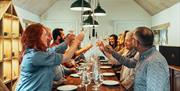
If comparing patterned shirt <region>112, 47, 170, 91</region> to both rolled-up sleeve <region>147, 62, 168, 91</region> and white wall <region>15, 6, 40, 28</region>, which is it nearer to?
rolled-up sleeve <region>147, 62, 168, 91</region>

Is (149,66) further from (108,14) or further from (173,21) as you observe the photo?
(108,14)

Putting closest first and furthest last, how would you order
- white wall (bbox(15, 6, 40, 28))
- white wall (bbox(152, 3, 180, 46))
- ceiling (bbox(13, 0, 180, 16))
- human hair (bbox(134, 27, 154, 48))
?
1. human hair (bbox(134, 27, 154, 48))
2. white wall (bbox(152, 3, 180, 46))
3. ceiling (bbox(13, 0, 180, 16))
4. white wall (bbox(15, 6, 40, 28))

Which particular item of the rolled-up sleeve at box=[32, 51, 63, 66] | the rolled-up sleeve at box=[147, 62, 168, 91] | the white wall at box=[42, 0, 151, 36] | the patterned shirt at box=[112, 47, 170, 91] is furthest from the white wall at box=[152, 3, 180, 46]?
the rolled-up sleeve at box=[32, 51, 63, 66]

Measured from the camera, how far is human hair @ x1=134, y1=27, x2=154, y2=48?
6.58 feet

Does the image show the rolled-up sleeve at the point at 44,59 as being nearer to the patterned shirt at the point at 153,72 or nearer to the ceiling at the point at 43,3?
the patterned shirt at the point at 153,72

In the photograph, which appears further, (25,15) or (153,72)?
(25,15)

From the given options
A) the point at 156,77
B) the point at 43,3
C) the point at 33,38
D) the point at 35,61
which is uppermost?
the point at 43,3

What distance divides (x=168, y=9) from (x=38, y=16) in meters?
4.30

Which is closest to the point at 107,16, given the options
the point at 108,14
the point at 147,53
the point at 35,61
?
the point at 108,14

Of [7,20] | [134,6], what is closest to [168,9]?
[134,6]

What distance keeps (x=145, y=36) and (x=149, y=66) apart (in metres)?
0.28

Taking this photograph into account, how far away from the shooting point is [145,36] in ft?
6.59

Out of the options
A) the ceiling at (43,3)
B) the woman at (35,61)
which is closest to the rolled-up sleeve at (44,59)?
the woman at (35,61)

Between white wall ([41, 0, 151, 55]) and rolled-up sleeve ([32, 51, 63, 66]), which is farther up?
white wall ([41, 0, 151, 55])
